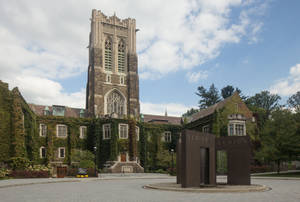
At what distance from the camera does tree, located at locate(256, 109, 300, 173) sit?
37188 millimetres

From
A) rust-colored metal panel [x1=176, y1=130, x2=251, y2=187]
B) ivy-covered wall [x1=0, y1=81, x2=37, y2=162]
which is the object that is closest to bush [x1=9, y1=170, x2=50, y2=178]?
ivy-covered wall [x1=0, y1=81, x2=37, y2=162]

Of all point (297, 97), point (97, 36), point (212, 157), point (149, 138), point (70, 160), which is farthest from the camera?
point (97, 36)

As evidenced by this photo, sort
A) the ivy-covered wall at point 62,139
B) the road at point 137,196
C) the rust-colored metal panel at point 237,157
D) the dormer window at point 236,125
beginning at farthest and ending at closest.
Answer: the ivy-covered wall at point 62,139
the dormer window at point 236,125
the rust-colored metal panel at point 237,157
the road at point 137,196

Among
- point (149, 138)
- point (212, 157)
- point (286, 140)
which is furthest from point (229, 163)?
point (149, 138)

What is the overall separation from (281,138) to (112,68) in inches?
1650

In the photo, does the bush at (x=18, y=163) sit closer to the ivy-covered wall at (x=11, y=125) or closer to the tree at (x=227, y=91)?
the ivy-covered wall at (x=11, y=125)

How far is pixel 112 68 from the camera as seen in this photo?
71.5 metres

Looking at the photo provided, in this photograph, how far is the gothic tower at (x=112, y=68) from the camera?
67438 millimetres

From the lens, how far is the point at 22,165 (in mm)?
37094

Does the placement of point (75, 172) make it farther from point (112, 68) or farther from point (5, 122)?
point (112, 68)

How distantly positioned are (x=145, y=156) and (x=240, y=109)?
1692cm

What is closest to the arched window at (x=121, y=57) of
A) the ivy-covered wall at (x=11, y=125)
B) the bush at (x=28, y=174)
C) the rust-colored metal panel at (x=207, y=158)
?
the ivy-covered wall at (x=11, y=125)

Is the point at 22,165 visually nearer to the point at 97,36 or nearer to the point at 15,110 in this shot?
the point at 15,110

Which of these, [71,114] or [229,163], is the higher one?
[71,114]
